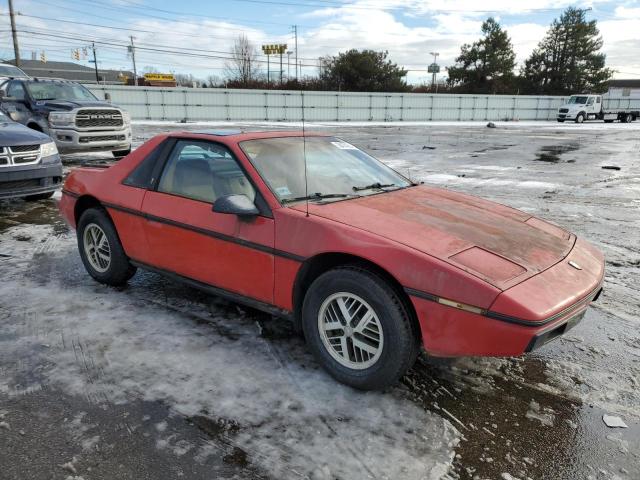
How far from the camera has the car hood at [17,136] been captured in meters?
6.54

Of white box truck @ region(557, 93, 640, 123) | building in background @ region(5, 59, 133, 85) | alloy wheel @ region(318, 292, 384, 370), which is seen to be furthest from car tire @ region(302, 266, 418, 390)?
building in background @ region(5, 59, 133, 85)

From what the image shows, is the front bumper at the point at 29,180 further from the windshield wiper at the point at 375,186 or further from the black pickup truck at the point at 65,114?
the windshield wiper at the point at 375,186

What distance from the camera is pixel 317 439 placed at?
2299mm

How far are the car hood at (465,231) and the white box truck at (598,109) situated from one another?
41572 mm

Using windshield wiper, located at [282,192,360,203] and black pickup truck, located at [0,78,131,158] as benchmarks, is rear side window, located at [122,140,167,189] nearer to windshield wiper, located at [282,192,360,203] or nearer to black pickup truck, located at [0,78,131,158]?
windshield wiper, located at [282,192,360,203]

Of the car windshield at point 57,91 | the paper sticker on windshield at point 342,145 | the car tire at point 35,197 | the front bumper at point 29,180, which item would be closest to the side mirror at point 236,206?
the paper sticker on windshield at point 342,145

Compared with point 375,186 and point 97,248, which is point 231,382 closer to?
point 375,186

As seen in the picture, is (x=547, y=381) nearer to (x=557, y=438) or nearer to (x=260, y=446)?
(x=557, y=438)

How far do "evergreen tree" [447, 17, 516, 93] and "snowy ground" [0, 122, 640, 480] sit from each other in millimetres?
61357

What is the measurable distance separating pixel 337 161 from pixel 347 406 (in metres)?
1.86

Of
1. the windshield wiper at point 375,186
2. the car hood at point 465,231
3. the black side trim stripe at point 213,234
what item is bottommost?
the black side trim stripe at point 213,234

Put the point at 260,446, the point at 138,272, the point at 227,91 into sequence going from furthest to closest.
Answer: the point at 227,91 < the point at 138,272 < the point at 260,446

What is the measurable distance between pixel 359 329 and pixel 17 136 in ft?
21.0

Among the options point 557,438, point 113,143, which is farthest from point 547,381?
point 113,143
